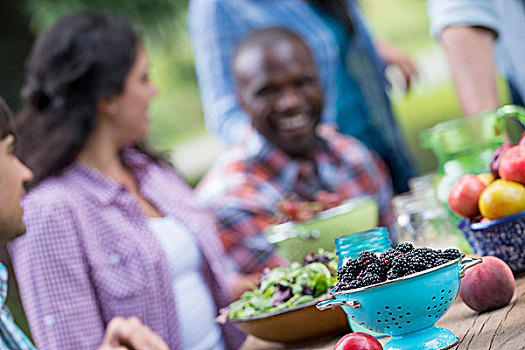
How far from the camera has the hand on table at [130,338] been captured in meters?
1.78

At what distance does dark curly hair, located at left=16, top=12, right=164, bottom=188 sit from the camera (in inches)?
93.0

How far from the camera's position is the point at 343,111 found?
3320 mm

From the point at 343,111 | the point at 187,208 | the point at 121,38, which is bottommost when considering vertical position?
the point at 187,208

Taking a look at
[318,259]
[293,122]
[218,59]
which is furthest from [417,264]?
[218,59]

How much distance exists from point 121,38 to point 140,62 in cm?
11

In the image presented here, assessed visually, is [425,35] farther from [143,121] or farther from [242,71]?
[143,121]

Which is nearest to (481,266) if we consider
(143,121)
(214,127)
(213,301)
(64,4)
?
(213,301)

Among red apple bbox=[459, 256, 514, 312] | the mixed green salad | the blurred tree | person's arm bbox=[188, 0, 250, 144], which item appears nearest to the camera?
red apple bbox=[459, 256, 514, 312]

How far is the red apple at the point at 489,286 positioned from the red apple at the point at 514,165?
0.20 m

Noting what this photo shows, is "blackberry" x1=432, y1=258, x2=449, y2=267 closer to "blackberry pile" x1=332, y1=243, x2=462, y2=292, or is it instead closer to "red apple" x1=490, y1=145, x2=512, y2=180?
"blackberry pile" x1=332, y1=243, x2=462, y2=292

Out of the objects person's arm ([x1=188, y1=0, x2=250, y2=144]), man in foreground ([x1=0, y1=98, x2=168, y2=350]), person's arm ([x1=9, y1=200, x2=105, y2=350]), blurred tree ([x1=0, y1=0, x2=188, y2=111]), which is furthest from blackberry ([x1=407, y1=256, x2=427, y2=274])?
blurred tree ([x1=0, y1=0, x2=188, y2=111])

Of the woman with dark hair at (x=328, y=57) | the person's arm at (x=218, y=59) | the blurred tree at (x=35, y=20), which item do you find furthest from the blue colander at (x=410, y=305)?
the blurred tree at (x=35, y=20)

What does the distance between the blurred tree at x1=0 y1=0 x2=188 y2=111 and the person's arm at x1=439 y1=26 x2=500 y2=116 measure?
110 inches

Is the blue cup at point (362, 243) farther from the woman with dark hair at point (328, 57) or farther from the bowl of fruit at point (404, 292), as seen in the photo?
the woman with dark hair at point (328, 57)
